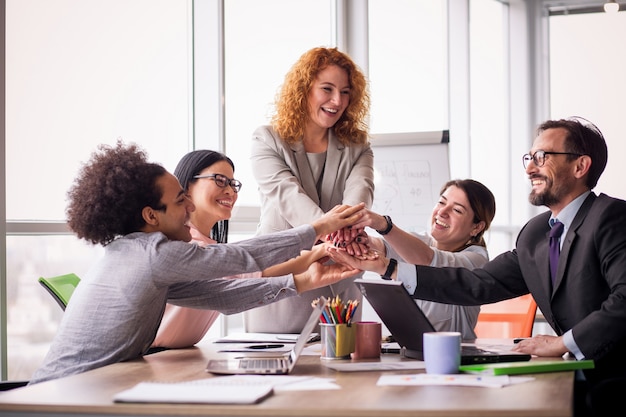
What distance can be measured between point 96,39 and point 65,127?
519 mm

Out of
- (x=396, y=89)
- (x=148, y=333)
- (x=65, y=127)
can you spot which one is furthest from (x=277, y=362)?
(x=396, y=89)

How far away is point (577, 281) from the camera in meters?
2.15

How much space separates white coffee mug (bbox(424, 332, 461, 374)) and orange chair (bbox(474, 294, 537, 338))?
6.08ft

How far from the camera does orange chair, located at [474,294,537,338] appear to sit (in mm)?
3480

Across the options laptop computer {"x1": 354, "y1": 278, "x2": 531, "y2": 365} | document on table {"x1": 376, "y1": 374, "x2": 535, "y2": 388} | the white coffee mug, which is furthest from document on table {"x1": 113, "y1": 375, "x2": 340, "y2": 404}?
laptop computer {"x1": 354, "y1": 278, "x2": 531, "y2": 365}

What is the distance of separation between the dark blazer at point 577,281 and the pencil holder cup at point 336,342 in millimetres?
484

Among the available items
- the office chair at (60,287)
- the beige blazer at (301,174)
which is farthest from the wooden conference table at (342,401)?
the beige blazer at (301,174)

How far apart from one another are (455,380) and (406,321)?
0.46m

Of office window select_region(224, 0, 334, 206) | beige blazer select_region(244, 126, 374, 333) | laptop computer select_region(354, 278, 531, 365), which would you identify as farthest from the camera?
office window select_region(224, 0, 334, 206)

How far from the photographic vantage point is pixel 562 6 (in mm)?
7203

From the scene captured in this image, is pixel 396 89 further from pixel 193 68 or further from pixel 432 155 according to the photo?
pixel 193 68

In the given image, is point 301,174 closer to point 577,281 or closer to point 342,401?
point 577,281

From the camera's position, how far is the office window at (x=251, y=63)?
15.2 feet

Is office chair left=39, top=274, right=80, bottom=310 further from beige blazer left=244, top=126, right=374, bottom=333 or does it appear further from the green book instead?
the green book
